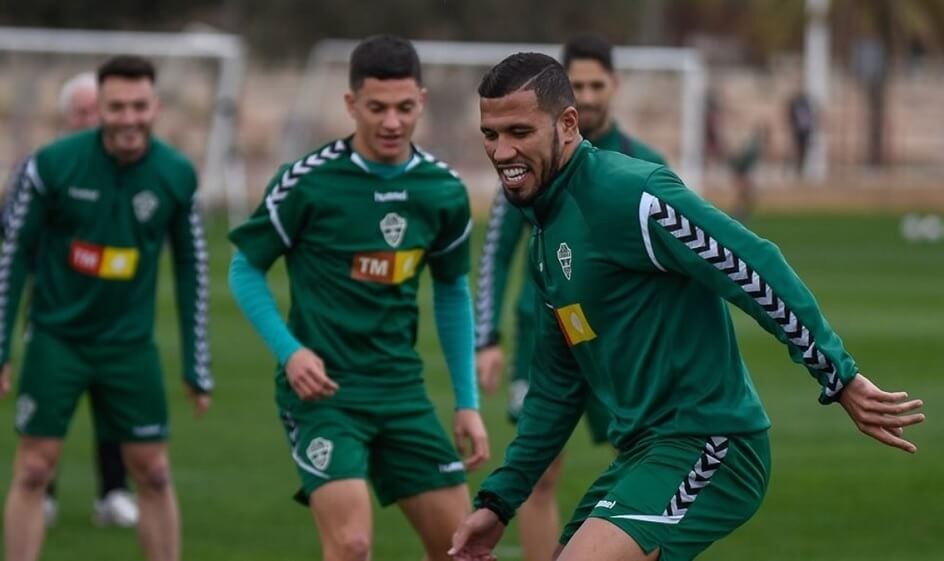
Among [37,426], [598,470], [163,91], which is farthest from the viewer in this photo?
[163,91]

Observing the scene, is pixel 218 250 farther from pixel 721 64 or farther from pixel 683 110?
pixel 721 64

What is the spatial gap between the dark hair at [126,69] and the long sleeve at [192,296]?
0.63 metres

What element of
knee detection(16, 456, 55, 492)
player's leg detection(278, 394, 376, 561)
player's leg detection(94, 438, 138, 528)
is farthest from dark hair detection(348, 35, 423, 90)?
player's leg detection(94, 438, 138, 528)

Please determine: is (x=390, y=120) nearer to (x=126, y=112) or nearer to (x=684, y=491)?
(x=126, y=112)

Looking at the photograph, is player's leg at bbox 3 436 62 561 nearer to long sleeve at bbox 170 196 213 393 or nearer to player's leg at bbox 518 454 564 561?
long sleeve at bbox 170 196 213 393

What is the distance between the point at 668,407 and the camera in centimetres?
574

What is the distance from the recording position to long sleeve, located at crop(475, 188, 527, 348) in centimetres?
938

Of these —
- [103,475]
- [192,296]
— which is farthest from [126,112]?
[103,475]

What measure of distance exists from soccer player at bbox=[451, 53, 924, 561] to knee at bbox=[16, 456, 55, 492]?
11.5 ft

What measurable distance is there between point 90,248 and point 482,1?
4768cm

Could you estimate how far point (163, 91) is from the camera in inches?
1337

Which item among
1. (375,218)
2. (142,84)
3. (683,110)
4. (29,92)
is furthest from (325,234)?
(683,110)

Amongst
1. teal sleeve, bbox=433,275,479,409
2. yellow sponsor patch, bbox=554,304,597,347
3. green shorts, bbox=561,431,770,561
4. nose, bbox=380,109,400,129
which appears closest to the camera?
green shorts, bbox=561,431,770,561

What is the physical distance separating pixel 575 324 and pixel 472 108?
33153mm
